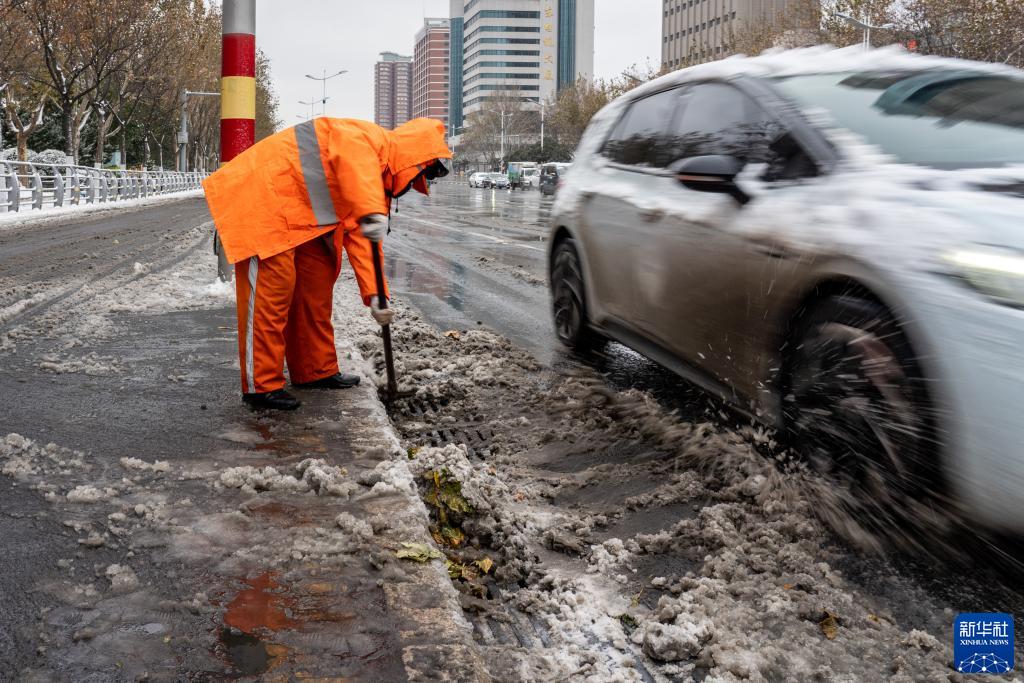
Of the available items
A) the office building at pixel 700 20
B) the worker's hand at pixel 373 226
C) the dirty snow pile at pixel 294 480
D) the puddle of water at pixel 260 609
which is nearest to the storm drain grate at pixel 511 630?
the puddle of water at pixel 260 609

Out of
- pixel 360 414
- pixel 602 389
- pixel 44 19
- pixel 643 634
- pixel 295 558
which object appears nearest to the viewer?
pixel 643 634

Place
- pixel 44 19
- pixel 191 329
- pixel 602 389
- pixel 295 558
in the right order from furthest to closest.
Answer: pixel 44 19
pixel 191 329
pixel 602 389
pixel 295 558

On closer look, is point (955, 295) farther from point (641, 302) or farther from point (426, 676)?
point (641, 302)

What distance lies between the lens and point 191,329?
656cm

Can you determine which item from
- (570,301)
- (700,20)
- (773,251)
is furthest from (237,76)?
(700,20)

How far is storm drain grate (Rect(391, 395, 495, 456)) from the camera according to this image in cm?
444

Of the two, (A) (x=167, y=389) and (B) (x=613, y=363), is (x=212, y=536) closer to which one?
(A) (x=167, y=389)

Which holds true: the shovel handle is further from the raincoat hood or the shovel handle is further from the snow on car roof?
the snow on car roof

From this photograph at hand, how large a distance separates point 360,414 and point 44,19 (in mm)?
35274

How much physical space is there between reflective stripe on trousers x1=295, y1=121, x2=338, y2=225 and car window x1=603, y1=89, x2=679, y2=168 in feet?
5.05

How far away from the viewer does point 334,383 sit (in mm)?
5125

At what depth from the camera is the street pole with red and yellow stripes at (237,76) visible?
292 inches

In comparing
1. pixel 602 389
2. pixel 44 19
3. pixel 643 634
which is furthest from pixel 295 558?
pixel 44 19

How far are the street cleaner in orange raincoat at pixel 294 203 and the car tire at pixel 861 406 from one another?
6.33 feet
